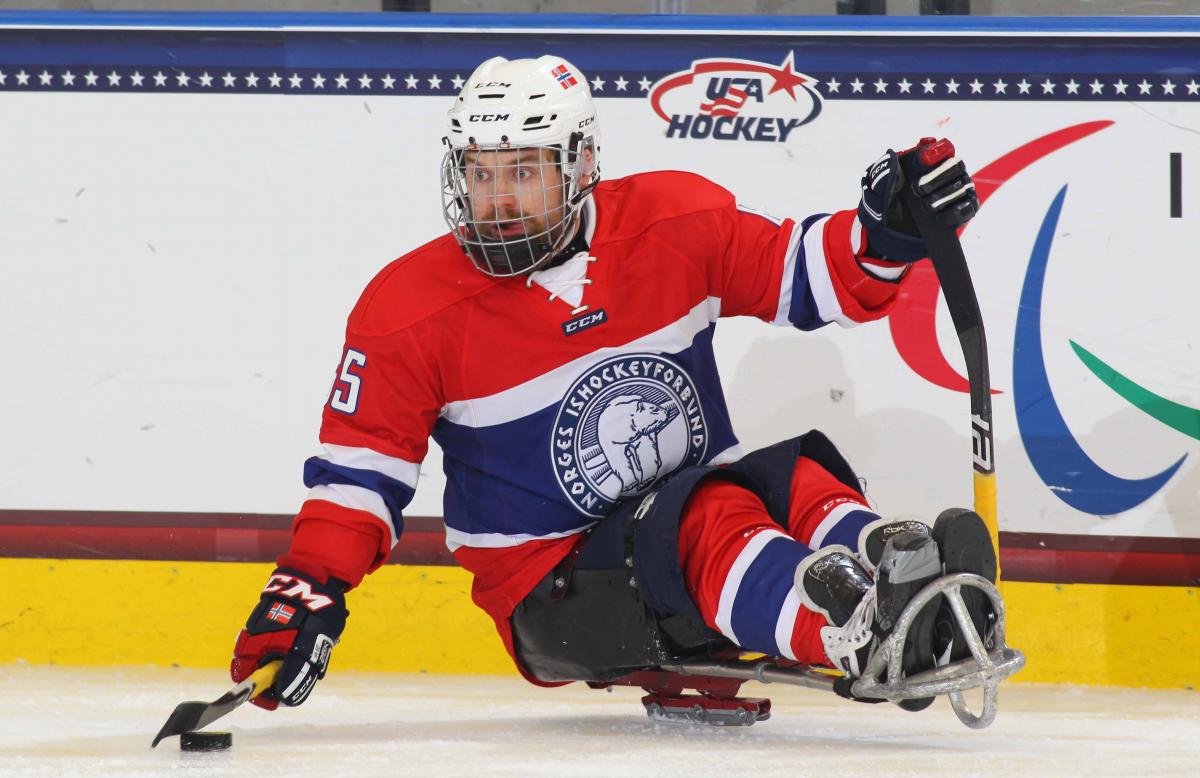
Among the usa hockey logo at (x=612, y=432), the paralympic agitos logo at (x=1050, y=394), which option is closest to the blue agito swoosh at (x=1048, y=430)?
the paralympic agitos logo at (x=1050, y=394)

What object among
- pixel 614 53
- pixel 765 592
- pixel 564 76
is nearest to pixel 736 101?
pixel 614 53

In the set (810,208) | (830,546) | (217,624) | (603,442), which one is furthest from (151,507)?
(830,546)

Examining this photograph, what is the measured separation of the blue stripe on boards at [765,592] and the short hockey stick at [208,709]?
2.24 feet

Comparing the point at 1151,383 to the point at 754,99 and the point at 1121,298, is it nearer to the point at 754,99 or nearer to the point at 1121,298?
the point at 1121,298

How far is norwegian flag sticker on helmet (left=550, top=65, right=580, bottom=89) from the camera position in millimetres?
2439

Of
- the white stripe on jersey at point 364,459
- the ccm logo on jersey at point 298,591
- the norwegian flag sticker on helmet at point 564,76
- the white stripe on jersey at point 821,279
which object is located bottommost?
the ccm logo on jersey at point 298,591

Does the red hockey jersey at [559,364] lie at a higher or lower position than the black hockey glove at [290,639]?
higher

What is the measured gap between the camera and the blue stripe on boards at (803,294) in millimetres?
2488

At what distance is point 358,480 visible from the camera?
7.63 ft

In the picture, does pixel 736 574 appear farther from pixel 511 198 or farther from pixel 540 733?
pixel 511 198

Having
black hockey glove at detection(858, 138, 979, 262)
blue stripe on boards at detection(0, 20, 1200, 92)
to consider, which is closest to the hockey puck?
black hockey glove at detection(858, 138, 979, 262)

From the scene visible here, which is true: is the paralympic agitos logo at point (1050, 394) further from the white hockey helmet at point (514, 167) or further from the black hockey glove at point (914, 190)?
the white hockey helmet at point (514, 167)

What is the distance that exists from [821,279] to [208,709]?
116 centimetres

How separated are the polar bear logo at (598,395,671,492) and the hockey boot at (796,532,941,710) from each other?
20.2 inches
